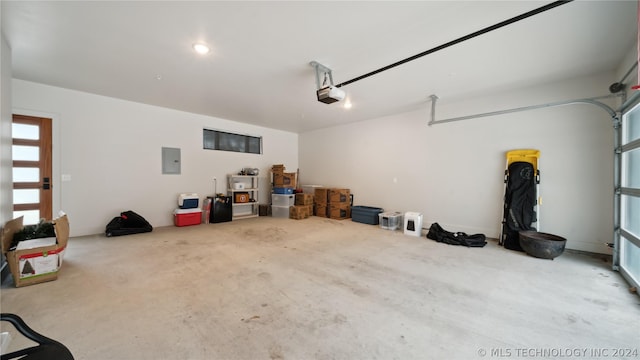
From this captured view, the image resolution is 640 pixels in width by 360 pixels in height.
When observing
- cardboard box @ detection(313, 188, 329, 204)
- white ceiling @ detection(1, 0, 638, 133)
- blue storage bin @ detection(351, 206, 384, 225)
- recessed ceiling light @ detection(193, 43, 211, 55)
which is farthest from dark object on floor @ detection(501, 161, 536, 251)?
recessed ceiling light @ detection(193, 43, 211, 55)

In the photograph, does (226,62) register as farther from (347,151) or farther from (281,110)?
(347,151)

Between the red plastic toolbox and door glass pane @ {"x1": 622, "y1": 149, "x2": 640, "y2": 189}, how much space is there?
7.47 m

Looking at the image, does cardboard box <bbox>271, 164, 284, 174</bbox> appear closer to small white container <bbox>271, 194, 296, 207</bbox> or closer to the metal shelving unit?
the metal shelving unit

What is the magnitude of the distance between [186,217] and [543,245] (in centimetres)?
685

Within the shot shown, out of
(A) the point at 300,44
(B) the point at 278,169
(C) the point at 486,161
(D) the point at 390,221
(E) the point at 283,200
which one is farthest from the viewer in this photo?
(B) the point at 278,169

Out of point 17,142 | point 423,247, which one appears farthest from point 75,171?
point 423,247

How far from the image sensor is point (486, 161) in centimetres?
461

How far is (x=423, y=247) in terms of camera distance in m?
4.05

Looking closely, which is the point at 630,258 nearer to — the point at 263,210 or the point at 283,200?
the point at 283,200

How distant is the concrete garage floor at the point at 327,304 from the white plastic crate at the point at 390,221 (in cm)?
163

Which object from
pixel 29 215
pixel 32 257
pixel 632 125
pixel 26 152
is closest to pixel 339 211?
pixel 632 125

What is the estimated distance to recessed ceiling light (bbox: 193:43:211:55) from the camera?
2828mm

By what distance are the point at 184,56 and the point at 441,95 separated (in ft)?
14.7

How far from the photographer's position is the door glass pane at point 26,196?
3.98 m
